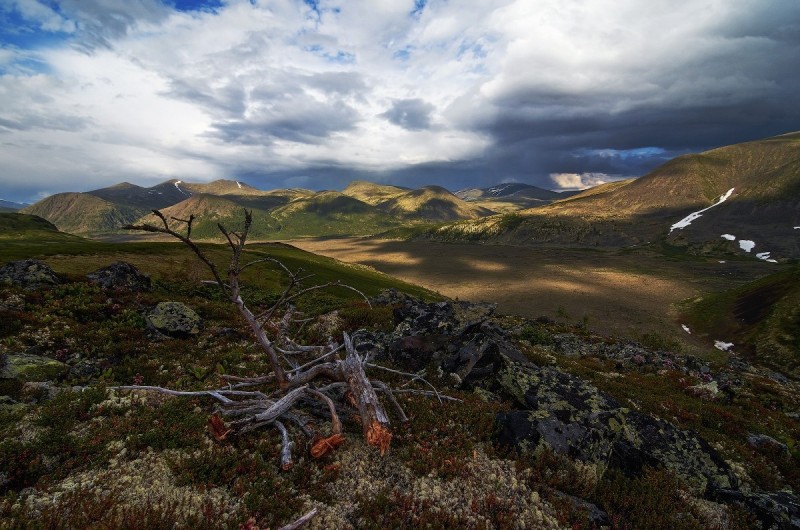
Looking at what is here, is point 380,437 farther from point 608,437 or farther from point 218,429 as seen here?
point 608,437

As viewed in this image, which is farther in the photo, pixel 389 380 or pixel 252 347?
pixel 252 347

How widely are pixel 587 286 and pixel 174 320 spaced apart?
13572cm

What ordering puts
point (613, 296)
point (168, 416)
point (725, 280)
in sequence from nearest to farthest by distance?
point (168, 416) → point (613, 296) → point (725, 280)

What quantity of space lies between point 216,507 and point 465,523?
5.22 meters

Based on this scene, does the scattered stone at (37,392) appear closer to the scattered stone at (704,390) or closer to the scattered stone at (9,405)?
the scattered stone at (9,405)

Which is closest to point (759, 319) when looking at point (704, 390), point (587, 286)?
point (587, 286)

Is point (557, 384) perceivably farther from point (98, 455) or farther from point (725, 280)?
point (725, 280)

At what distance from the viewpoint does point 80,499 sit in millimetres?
7285

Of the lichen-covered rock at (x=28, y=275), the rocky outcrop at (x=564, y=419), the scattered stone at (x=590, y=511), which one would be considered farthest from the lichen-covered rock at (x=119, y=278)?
the scattered stone at (x=590, y=511)

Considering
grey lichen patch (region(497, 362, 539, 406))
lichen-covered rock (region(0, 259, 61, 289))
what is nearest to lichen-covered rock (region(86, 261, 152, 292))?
lichen-covered rock (region(0, 259, 61, 289))

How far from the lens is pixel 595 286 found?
5162 inches

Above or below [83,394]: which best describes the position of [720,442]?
below

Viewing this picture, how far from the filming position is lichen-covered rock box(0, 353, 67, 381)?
42.8ft

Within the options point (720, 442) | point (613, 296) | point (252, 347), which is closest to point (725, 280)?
point (613, 296)
